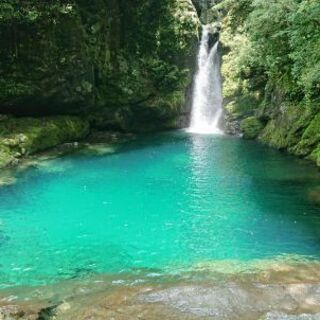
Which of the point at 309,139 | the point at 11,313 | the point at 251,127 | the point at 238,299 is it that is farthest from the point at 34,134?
the point at 238,299

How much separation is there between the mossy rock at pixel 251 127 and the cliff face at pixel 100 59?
5.72m

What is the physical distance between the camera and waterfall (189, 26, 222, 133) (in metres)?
39.0

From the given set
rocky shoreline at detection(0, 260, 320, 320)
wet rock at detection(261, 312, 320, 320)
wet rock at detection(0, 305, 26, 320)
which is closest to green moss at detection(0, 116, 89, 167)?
rocky shoreline at detection(0, 260, 320, 320)

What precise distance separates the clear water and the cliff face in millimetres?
5402

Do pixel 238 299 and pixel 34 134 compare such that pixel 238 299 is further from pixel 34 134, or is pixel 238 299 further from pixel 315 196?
pixel 34 134

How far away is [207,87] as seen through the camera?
1565 inches

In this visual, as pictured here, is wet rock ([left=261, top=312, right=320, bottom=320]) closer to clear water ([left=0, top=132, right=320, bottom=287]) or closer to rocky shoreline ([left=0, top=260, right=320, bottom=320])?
rocky shoreline ([left=0, top=260, right=320, bottom=320])

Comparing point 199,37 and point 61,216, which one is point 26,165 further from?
point 199,37

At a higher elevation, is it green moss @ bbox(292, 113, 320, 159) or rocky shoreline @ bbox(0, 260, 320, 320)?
green moss @ bbox(292, 113, 320, 159)

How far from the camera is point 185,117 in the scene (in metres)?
38.4

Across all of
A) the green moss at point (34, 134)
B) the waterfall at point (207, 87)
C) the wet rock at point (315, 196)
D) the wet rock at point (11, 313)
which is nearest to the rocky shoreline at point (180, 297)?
the wet rock at point (11, 313)

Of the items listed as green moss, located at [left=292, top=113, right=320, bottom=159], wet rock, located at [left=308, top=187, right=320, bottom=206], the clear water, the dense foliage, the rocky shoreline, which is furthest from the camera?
green moss, located at [left=292, top=113, right=320, bottom=159]

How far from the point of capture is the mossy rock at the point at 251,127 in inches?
1286

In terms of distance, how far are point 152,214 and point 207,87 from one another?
23.5m
